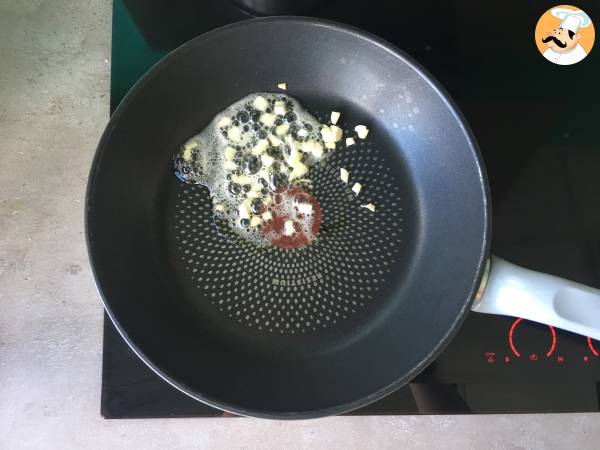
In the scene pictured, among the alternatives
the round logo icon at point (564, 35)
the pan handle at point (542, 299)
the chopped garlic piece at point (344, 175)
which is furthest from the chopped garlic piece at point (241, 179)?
the round logo icon at point (564, 35)

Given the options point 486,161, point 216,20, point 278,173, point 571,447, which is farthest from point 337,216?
point 571,447

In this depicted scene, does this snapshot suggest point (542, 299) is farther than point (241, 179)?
No

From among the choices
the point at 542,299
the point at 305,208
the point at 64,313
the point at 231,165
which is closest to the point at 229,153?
the point at 231,165

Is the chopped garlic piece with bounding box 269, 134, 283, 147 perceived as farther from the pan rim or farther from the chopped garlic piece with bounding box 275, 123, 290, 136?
the pan rim

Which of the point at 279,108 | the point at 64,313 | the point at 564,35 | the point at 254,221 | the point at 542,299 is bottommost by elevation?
the point at 64,313

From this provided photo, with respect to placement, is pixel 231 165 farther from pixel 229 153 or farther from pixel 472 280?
pixel 472 280

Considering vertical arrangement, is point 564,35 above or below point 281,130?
above

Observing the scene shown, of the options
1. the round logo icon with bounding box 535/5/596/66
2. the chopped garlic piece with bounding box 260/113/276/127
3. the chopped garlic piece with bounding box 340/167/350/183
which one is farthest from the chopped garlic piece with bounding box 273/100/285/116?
the round logo icon with bounding box 535/5/596/66
